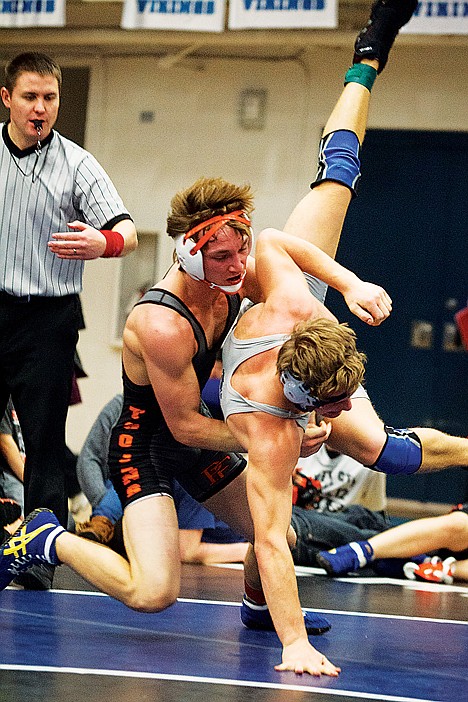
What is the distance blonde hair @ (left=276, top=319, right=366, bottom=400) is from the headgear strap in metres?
0.35

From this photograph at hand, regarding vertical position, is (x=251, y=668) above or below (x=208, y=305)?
below

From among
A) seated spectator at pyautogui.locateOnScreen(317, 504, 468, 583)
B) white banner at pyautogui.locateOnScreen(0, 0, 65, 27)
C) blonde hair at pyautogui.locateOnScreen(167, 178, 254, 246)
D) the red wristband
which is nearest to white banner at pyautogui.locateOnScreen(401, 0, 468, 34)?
white banner at pyautogui.locateOnScreen(0, 0, 65, 27)

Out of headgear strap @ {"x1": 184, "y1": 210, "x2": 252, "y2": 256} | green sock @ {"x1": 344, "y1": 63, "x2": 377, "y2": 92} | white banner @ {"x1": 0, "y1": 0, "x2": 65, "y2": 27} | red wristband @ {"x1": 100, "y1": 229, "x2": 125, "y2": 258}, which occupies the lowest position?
red wristband @ {"x1": 100, "y1": 229, "x2": 125, "y2": 258}

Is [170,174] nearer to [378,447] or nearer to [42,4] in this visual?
[42,4]

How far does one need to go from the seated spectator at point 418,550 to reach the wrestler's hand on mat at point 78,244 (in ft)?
5.82

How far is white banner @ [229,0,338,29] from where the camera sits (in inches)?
245

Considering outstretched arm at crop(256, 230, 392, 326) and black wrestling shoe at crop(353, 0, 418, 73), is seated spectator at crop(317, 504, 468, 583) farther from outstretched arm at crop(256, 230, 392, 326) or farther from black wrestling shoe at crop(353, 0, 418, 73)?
black wrestling shoe at crop(353, 0, 418, 73)

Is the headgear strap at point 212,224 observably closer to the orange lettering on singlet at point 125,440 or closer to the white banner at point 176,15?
the orange lettering on singlet at point 125,440

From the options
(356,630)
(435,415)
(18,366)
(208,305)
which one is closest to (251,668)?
(356,630)

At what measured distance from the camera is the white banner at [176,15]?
644cm

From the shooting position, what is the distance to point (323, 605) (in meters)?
4.02

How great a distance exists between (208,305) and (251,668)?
1007 millimetres

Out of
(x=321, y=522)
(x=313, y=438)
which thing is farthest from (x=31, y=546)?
(x=321, y=522)

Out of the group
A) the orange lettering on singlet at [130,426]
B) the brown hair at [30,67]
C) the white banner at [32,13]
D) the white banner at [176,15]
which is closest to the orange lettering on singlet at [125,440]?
the orange lettering on singlet at [130,426]
